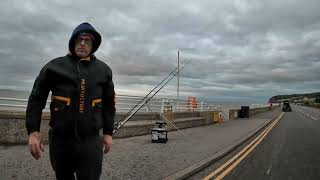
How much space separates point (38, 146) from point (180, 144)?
1115 cm

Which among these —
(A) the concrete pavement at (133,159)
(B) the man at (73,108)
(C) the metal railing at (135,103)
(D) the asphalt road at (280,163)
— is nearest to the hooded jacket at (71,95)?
(B) the man at (73,108)

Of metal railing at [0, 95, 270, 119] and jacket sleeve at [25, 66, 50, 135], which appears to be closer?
jacket sleeve at [25, 66, 50, 135]

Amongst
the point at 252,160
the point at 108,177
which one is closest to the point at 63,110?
the point at 108,177

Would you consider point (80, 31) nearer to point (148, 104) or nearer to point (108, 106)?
point (108, 106)

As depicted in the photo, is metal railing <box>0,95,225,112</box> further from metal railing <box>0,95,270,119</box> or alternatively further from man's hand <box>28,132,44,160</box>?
man's hand <box>28,132,44,160</box>

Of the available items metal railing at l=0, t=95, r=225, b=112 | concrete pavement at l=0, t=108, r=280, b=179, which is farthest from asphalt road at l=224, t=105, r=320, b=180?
metal railing at l=0, t=95, r=225, b=112

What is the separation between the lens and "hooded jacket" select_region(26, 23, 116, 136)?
148 inches

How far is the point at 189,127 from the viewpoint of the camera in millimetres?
23328

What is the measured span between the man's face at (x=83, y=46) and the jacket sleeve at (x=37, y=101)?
34cm

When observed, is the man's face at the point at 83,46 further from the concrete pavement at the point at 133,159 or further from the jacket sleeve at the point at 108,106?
the concrete pavement at the point at 133,159

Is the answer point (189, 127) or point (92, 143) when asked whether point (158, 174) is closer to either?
point (92, 143)

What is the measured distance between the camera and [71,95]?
12.4 ft

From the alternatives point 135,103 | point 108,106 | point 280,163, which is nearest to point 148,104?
point 135,103

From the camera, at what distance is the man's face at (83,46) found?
3.95m
